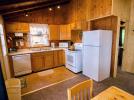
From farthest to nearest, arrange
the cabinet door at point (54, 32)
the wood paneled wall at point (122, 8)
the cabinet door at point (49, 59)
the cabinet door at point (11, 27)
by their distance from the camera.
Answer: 1. the cabinet door at point (54, 32)
2. the cabinet door at point (49, 59)
3. the cabinet door at point (11, 27)
4. the wood paneled wall at point (122, 8)

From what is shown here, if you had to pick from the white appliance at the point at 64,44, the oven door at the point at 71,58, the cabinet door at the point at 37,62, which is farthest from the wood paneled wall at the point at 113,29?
the cabinet door at the point at 37,62

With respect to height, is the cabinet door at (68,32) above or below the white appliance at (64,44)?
above

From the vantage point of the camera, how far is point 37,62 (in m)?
4.02

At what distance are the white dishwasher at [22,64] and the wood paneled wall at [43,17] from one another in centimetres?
152

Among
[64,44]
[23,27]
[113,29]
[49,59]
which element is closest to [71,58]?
[49,59]

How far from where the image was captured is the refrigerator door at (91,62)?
10.1 feet

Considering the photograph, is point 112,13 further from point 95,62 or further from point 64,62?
point 64,62

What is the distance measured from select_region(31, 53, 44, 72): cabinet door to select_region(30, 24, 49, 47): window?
0.80 meters

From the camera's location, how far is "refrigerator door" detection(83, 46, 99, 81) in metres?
3.09

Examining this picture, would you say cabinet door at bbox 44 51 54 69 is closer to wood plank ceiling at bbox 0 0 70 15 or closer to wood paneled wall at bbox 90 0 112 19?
wood plank ceiling at bbox 0 0 70 15

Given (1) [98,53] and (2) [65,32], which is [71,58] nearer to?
(1) [98,53]

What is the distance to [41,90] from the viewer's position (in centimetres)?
276

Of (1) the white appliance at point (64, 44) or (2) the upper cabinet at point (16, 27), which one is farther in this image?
(1) the white appliance at point (64, 44)

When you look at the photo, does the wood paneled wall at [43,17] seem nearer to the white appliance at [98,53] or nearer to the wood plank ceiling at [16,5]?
the wood plank ceiling at [16,5]
